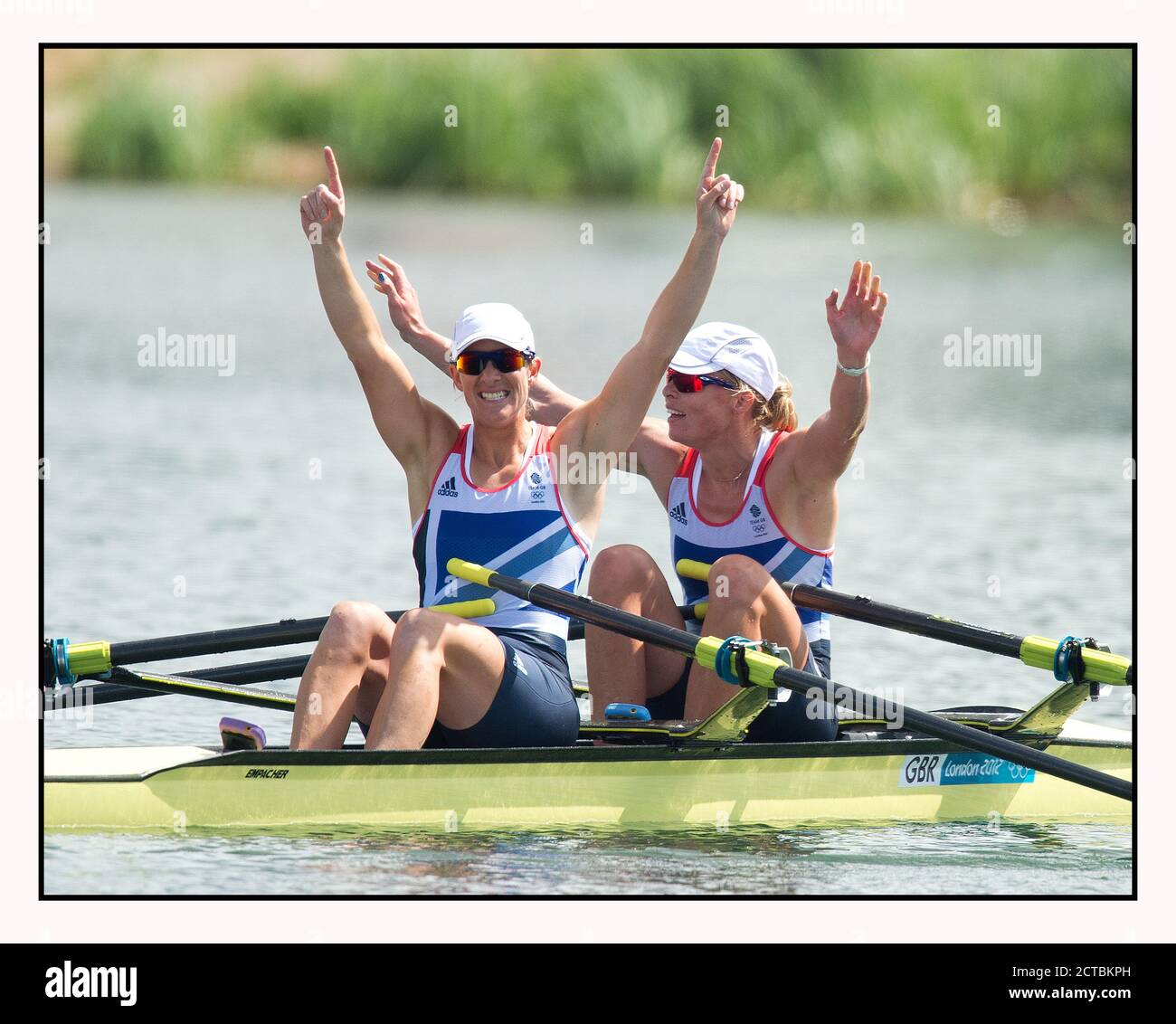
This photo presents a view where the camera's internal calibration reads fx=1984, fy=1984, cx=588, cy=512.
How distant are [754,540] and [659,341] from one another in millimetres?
1092

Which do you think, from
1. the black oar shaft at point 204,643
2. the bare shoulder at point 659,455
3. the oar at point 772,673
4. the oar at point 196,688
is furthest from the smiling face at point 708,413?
the oar at point 196,688

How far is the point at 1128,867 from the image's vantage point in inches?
291

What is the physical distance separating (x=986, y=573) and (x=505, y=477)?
6120 millimetres

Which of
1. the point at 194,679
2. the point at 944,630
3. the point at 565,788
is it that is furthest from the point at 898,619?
the point at 194,679

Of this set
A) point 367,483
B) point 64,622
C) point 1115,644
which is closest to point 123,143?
point 367,483

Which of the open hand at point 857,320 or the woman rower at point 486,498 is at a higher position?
the open hand at point 857,320

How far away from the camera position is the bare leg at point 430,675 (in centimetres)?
671

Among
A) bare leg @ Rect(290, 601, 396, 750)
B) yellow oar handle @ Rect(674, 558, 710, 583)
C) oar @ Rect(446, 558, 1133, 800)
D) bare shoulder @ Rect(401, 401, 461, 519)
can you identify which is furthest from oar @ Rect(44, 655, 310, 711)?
yellow oar handle @ Rect(674, 558, 710, 583)

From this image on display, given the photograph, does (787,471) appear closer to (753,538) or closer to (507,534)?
(753,538)

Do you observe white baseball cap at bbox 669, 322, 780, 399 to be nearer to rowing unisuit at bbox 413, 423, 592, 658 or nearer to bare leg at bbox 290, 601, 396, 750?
rowing unisuit at bbox 413, 423, 592, 658

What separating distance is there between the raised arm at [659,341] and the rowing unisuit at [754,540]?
733 millimetres

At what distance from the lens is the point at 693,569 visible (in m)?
7.72

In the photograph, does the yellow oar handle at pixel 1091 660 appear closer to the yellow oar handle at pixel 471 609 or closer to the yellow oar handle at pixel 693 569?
the yellow oar handle at pixel 693 569

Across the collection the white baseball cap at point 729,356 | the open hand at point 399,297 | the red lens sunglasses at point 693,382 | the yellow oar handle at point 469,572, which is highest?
the open hand at point 399,297
